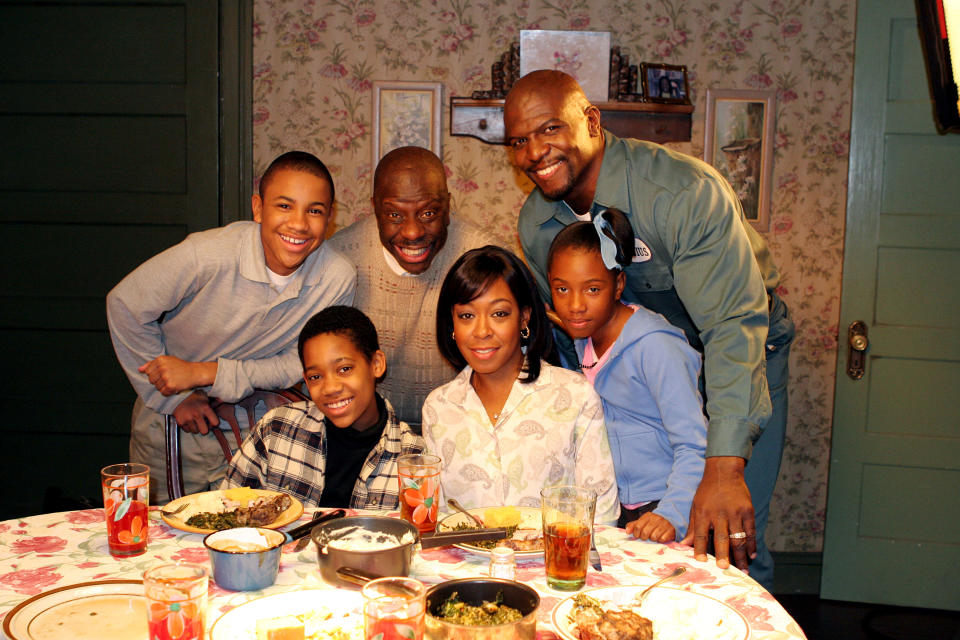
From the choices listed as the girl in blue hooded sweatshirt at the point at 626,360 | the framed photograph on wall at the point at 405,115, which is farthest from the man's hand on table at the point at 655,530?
the framed photograph on wall at the point at 405,115

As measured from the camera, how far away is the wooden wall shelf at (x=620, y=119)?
3361 mm

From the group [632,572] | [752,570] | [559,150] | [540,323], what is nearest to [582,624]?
[632,572]

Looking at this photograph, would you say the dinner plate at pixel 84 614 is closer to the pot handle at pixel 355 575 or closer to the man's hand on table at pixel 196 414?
the pot handle at pixel 355 575

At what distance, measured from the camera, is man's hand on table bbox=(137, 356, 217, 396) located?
7.66ft

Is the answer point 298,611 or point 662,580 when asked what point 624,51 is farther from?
point 298,611

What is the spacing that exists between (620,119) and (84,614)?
2.81 meters

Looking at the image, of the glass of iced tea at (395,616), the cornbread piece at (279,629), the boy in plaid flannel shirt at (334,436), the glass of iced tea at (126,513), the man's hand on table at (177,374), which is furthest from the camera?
the man's hand on table at (177,374)

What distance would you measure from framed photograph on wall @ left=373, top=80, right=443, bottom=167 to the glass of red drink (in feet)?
8.71

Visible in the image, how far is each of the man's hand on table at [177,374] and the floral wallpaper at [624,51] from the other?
1.34 metres

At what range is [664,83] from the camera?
3385mm

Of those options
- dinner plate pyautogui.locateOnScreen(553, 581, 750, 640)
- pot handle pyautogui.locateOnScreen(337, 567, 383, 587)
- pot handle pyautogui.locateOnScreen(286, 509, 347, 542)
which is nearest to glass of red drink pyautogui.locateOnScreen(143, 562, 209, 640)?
pot handle pyautogui.locateOnScreen(337, 567, 383, 587)

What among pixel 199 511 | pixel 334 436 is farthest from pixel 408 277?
pixel 199 511

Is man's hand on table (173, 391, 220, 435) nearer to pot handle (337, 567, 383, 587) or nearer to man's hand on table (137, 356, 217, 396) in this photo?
man's hand on table (137, 356, 217, 396)

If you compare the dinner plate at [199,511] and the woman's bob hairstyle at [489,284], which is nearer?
the dinner plate at [199,511]
